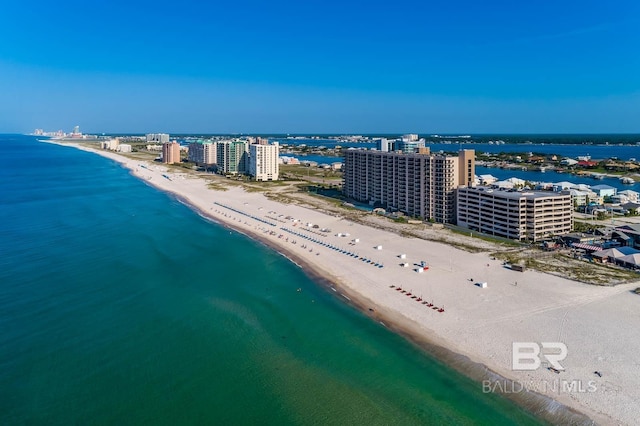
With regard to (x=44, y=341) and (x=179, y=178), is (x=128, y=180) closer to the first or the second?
(x=179, y=178)

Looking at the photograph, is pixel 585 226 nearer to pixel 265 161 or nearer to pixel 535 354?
pixel 535 354

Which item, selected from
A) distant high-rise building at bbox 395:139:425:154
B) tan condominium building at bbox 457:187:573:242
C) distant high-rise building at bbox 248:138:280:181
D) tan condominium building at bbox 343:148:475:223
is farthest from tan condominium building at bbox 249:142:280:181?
tan condominium building at bbox 457:187:573:242

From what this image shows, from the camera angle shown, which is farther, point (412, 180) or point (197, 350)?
point (412, 180)

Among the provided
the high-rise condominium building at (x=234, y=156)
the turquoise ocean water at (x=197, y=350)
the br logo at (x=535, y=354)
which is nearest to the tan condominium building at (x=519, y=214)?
the turquoise ocean water at (x=197, y=350)

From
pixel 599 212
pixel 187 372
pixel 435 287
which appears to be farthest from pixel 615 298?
pixel 599 212

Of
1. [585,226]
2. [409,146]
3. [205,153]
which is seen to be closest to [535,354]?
[585,226]
